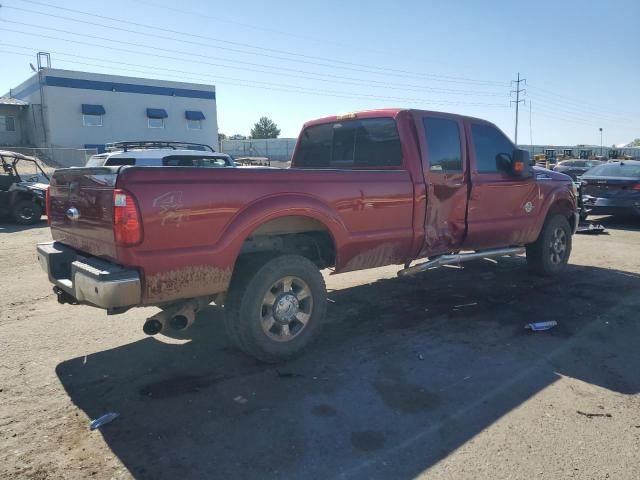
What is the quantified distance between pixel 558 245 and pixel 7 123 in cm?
3927

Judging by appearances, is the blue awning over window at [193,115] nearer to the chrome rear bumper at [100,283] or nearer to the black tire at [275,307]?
the chrome rear bumper at [100,283]

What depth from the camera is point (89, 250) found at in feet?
12.4

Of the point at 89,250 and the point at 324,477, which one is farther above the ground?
the point at 89,250

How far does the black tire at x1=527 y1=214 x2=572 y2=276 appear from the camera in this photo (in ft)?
22.5

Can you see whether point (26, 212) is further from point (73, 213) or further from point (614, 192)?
point (614, 192)

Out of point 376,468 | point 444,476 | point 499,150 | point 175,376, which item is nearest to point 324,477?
point 376,468

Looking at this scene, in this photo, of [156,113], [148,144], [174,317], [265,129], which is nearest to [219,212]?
[174,317]

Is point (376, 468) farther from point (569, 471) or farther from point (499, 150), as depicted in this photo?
point (499, 150)

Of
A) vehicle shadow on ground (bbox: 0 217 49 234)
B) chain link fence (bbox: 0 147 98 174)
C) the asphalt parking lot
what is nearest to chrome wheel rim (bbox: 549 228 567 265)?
the asphalt parking lot

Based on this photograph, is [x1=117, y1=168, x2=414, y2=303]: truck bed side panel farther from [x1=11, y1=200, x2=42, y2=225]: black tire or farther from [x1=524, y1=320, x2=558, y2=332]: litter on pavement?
[x1=11, y1=200, x2=42, y2=225]: black tire

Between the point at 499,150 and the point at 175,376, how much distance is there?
4.60m

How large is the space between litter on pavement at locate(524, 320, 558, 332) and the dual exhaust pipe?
321 cm

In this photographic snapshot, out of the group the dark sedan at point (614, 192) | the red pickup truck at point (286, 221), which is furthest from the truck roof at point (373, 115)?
the dark sedan at point (614, 192)

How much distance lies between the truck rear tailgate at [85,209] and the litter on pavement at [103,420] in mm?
1044
